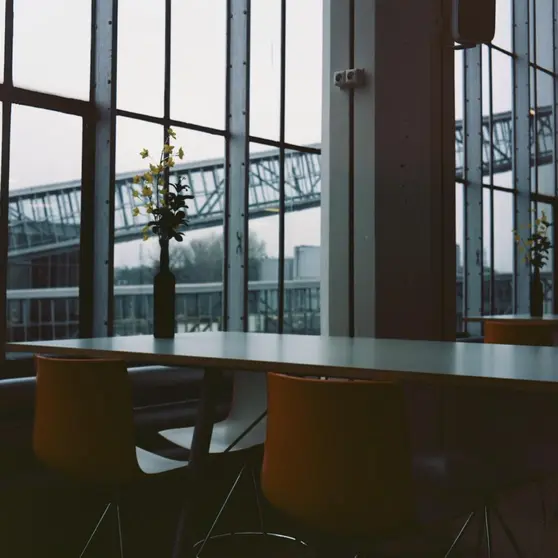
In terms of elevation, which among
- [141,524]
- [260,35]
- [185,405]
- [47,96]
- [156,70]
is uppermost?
[260,35]

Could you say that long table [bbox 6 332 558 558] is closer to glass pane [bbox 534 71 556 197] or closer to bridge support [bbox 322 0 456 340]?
bridge support [bbox 322 0 456 340]

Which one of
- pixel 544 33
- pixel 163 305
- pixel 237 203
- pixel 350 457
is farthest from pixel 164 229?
pixel 544 33

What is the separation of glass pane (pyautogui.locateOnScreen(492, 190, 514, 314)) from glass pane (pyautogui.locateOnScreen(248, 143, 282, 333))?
12.5 ft

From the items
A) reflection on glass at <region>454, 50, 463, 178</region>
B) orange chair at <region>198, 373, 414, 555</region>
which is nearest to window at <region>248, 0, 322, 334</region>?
reflection on glass at <region>454, 50, 463, 178</region>

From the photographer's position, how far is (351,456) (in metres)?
1.67

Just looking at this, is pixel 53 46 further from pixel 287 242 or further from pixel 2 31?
pixel 287 242

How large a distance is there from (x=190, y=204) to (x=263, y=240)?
29.4 inches

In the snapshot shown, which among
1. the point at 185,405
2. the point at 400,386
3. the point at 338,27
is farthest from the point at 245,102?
the point at 400,386

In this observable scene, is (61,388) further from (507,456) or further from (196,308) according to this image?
(196,308)

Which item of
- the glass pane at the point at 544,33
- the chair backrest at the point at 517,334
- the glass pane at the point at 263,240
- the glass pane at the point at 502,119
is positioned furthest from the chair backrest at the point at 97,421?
the glass pane at the point at 544,33

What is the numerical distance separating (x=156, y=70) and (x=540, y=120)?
6731mm

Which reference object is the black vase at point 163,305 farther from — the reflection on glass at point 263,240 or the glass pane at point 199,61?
the reflection on glass at point 263,240

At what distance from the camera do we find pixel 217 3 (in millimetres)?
5859

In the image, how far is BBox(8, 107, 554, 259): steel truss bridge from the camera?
4.47 m
